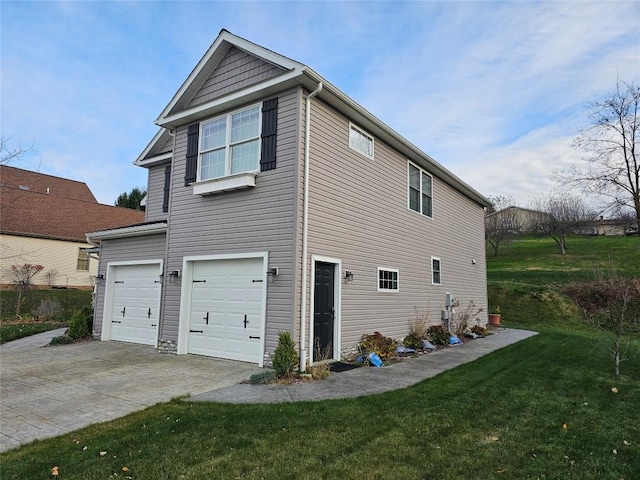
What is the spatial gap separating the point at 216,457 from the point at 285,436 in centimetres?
79

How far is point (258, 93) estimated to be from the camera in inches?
335

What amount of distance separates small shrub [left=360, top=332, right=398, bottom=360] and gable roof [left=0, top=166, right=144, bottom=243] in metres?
19.4

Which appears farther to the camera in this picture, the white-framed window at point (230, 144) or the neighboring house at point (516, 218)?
the neighboring house at point (516, 218)

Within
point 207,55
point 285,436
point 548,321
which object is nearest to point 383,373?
point 285,436

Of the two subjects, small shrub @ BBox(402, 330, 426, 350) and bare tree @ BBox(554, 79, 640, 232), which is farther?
bare tree @ BBox(554, 79, 640, 232)

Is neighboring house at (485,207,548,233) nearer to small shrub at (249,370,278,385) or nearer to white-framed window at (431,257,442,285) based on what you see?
white-framed window at (431,257,442,285)

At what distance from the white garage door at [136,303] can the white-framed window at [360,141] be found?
20.3 ft

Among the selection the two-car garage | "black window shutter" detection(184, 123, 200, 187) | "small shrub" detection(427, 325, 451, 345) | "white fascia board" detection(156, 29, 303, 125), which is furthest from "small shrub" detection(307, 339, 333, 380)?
"white fascia board" detection(156, 29, 303, 125)

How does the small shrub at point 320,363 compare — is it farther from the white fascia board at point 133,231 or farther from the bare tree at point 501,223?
the bare tree at point 501,223

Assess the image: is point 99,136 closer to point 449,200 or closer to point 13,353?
point 13,353

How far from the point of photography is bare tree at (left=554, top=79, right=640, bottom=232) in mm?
15289

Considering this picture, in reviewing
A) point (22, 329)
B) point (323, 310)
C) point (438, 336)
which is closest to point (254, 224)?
point (323, 310)

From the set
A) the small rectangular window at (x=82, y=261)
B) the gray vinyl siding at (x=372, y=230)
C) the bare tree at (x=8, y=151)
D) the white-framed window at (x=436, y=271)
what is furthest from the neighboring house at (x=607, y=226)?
the small rectangular window at (x=82, y=261)

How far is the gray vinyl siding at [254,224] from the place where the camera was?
25.4 ft
